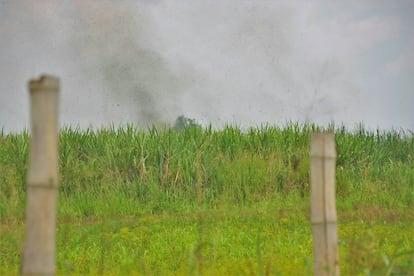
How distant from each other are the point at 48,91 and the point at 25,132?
53.6ft

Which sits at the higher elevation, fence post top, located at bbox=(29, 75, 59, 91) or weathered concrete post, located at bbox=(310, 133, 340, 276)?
fence post top, located at bbox=(29, 75, 59, 91)

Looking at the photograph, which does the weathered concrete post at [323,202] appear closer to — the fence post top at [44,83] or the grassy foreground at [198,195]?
the fence post top at [44,83]

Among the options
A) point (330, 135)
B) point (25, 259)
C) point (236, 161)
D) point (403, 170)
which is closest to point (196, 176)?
point (236, 161)

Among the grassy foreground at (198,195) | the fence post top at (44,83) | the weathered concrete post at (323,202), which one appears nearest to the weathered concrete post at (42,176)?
the fence post top at (44,83)

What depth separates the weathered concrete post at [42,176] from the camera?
4348mm

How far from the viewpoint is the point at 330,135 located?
609cm

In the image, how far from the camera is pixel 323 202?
608 centimetres

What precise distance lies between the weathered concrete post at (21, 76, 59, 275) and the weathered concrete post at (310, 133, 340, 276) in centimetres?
243

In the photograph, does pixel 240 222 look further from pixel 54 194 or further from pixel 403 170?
pixel 54 194

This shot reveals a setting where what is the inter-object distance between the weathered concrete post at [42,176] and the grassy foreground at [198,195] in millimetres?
5604

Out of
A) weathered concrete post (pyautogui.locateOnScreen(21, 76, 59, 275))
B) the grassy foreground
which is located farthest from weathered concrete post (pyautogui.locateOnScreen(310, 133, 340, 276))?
the grassy foreground

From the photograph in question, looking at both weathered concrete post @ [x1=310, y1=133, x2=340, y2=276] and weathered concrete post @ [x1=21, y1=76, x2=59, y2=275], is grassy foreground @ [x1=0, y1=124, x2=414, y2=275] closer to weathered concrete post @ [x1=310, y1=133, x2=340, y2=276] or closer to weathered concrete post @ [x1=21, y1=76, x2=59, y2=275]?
weathered concrete post @ [x1=310, y1=133, x2=340, y2=276]

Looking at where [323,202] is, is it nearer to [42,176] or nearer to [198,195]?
[42,176]

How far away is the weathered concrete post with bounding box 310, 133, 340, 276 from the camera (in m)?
6.04
